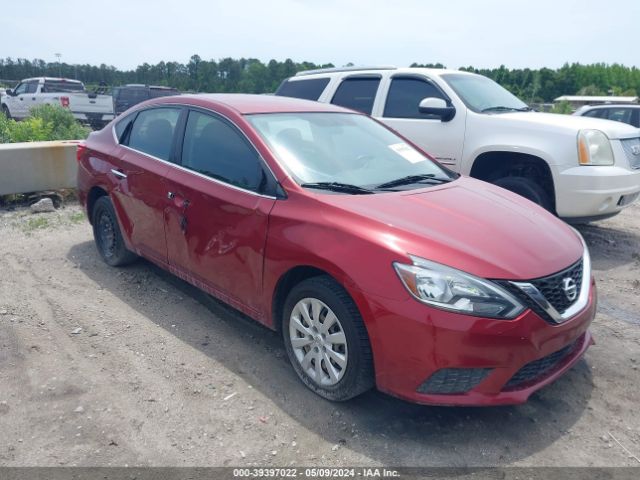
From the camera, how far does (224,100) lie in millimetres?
4285

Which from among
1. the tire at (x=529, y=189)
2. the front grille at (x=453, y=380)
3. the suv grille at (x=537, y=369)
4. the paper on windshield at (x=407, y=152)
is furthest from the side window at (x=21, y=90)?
the suv grille at (x=537, y=369)

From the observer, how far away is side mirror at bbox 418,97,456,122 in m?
6.18

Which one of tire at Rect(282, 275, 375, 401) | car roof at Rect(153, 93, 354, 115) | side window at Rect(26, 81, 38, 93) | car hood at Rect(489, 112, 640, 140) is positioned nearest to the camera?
tire at Rect(282, 275, 375, 401)

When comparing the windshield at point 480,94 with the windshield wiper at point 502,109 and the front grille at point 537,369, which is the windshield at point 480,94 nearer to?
the windshield wiper at point 502,109

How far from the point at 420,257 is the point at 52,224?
555 centimetres

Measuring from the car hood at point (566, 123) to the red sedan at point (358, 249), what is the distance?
2050mm

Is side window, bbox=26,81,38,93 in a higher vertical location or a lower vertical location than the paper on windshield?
higher

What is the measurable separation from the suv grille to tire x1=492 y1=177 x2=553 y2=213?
2.92m

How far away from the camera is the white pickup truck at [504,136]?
556 cm

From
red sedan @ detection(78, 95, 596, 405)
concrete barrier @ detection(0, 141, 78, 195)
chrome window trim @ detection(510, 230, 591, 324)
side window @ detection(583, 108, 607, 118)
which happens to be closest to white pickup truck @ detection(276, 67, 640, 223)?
red sedan @ detection(78, 95, 596, 405)

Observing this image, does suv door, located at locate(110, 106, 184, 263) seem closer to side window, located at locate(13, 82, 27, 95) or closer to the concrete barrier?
the concrete barrier

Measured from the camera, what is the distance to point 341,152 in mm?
3912

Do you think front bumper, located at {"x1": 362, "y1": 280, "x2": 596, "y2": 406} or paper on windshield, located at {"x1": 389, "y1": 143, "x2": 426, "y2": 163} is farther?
paper on windshield, located at {"x1": 389, "y1": 143, "x2": 426, "y2": 163}

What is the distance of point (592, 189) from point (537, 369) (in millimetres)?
3226
